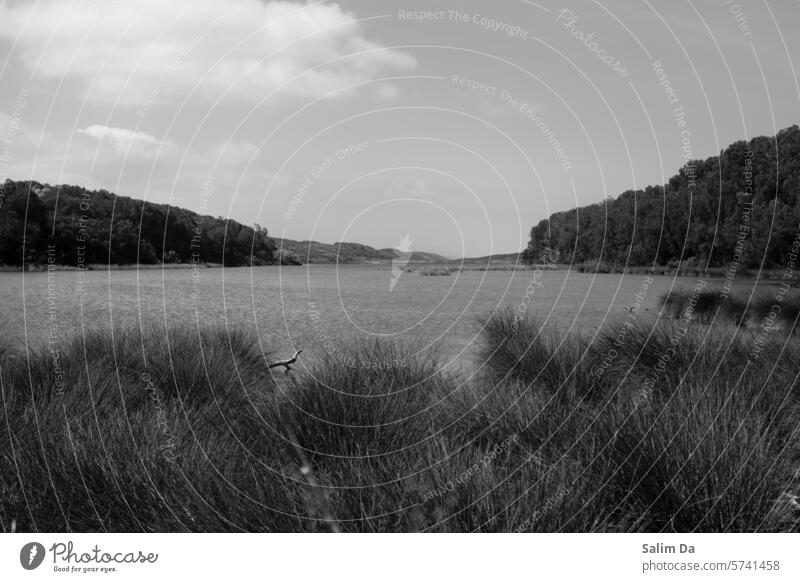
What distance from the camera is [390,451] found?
4.18 metres

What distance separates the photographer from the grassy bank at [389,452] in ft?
10.7

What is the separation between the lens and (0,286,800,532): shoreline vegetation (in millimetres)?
3262

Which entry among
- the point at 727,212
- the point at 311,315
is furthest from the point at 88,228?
the point at 727,212

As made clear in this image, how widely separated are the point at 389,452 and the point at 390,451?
0.23 ft

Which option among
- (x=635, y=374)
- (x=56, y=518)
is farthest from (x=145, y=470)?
(x=635, y=374)

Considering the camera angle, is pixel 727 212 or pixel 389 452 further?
pixel 727 212
